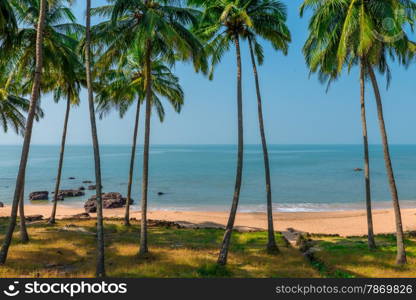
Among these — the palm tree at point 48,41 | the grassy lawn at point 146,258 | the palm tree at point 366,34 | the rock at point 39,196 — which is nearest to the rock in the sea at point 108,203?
the rock at point 39,196

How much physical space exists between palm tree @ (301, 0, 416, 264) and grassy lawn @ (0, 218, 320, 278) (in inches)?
227

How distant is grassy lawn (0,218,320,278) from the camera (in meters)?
11.0

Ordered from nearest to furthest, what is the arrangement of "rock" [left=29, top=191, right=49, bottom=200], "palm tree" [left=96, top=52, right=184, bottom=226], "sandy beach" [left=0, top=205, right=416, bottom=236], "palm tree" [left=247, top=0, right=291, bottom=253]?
"palm tree" [left=247, top=0, right=291, bottom=253]
"palm tree" [left=96, top=52, right=184, bottom=226]
"sandy beach" [left=0, top=205, right=416, bottom=236]
"rock" [left=29, top=191, right=49, bottom=200]

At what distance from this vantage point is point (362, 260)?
514 inches

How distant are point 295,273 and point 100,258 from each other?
7.44 meters

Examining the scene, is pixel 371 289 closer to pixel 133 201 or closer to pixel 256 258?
pixel 256 258

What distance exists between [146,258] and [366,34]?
13.4 m

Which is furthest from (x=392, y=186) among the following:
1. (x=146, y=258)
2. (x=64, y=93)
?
(x=64, y=93)

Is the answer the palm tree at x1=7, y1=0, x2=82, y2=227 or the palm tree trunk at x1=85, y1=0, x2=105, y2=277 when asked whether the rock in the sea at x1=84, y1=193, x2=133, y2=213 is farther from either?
the palm tree trunk at x1=85, y1=0, x2=105, y2=277

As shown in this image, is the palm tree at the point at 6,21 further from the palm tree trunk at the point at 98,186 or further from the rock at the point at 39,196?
the rock at the point at 39,196

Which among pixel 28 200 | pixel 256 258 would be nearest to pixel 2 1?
pixel 256 258

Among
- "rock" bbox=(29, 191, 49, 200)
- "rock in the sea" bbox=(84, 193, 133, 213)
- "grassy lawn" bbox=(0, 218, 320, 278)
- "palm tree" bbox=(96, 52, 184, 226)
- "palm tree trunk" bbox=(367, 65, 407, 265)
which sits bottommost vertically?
"rock" bbox=(29, 191, 49, 200)

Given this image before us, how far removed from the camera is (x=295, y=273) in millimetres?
11109

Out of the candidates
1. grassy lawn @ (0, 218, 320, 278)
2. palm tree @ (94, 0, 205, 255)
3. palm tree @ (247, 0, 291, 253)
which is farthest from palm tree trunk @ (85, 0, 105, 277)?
palm tree @ (247, 0, 291, 253)
